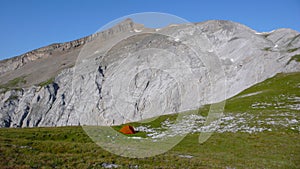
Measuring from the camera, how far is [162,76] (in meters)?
135

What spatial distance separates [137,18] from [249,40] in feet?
395

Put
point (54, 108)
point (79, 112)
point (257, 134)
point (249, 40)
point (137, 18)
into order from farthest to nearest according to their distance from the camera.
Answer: point (54, 108) → point (79, 112) → point (249, 40) → point (257, 134) → point (137, 18)

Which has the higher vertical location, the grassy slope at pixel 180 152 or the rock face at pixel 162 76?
the rock face at pixel 162 76

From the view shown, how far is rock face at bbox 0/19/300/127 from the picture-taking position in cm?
10231

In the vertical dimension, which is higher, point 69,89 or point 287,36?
point 287,36

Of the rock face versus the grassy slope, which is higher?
the rock face

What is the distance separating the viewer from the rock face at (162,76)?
4028 inches

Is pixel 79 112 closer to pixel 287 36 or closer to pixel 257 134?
pixel 287 36

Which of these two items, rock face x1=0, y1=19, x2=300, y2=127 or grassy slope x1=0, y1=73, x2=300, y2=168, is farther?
rock face x1=0, y1=19, x2=300, y2=127

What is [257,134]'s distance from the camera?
36656 mm

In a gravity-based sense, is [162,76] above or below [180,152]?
above

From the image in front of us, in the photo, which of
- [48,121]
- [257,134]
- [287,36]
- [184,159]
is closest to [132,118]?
[48,121]

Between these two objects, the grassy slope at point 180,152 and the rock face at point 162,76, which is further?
the rock face at point 162,76

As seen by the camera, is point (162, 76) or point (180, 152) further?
point (162, 76)
